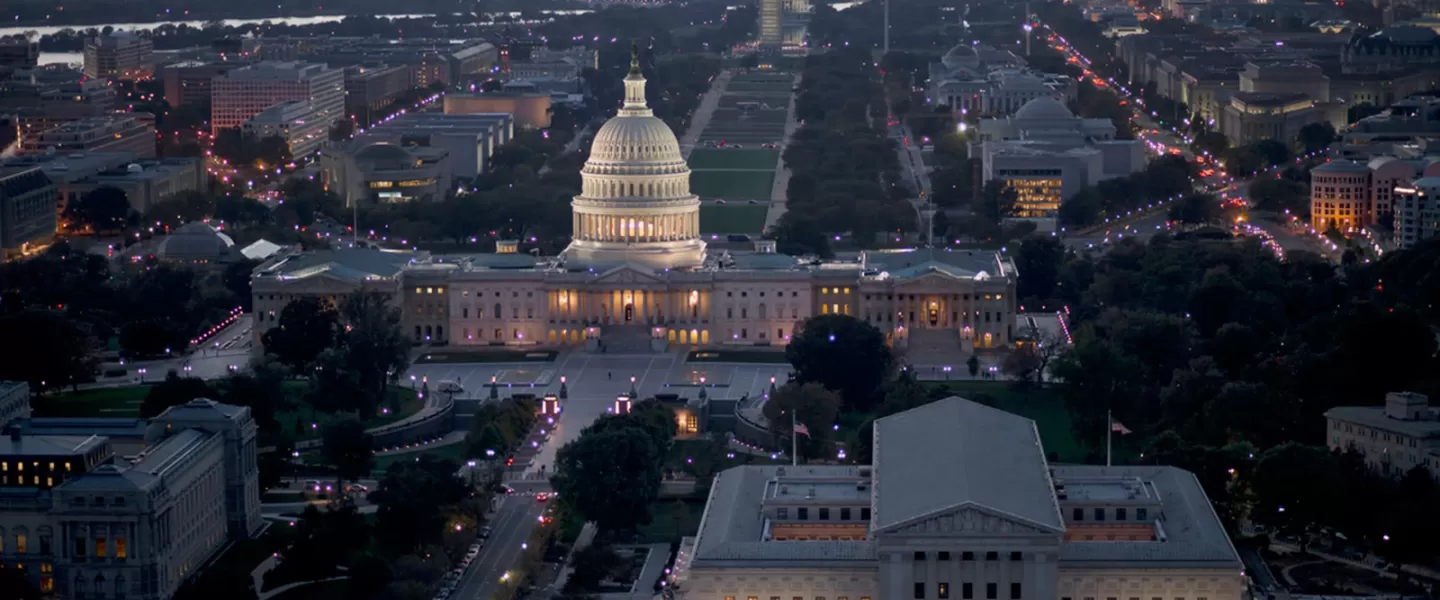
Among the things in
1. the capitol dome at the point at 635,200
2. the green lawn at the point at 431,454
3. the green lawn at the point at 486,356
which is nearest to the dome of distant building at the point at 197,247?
the capitol dome at the point at 635,200

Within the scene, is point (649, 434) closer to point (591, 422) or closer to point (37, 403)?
point (591, 422)

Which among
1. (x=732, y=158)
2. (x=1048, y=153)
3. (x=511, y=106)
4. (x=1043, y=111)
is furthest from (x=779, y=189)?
(x=511, y=106)

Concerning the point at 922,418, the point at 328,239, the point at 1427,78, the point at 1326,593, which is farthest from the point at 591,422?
the point at 1427,78

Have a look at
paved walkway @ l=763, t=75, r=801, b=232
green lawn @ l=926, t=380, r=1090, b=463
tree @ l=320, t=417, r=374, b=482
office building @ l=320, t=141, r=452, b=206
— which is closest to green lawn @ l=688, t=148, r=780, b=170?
paved walkway @ l=763, t=75, r=801, b=232

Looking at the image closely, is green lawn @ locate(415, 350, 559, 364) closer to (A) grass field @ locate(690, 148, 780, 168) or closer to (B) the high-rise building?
(A) grass field @ locate(690, 148, 780, 168)

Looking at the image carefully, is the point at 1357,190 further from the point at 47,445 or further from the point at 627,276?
the point at 47,445
